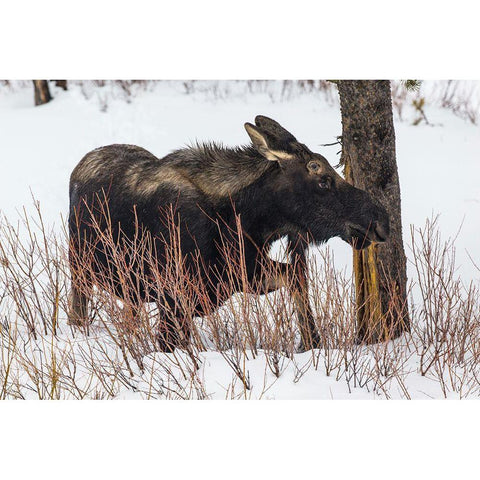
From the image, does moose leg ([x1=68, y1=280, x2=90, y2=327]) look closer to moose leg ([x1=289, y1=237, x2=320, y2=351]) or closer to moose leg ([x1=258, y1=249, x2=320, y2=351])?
moose leg ([x1=258, y1=249, x2=320, y2=351])

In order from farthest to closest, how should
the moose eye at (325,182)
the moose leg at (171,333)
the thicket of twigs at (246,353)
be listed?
the moose eye at (325,182)
the moose leg at (171,333)
the thicket of twigs at (246,353)

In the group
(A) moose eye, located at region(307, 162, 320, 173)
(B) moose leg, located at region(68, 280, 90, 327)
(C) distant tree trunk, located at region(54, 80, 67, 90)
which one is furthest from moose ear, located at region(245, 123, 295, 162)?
(C) distant tree trunk, located at region(54, 80, 67, 90)

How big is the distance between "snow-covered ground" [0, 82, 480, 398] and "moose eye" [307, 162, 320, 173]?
0.45 meters

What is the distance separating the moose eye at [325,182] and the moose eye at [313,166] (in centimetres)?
8

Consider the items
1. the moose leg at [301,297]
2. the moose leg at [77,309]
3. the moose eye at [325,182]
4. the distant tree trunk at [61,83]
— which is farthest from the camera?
the distant tree trunk at [61,83]

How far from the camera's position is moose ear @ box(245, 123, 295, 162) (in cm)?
548

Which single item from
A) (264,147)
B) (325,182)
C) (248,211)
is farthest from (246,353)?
(264,147)

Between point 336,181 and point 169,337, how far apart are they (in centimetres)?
166

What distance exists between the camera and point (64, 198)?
277 inches

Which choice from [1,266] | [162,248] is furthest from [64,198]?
[162,248]

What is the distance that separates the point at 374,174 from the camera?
6012 millimetres

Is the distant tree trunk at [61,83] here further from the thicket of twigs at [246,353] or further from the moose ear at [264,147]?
the moose ear at [264,147]

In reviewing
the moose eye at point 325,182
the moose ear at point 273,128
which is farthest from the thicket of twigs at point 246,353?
the moose ear at point 273,128

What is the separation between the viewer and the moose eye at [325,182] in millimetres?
5613
